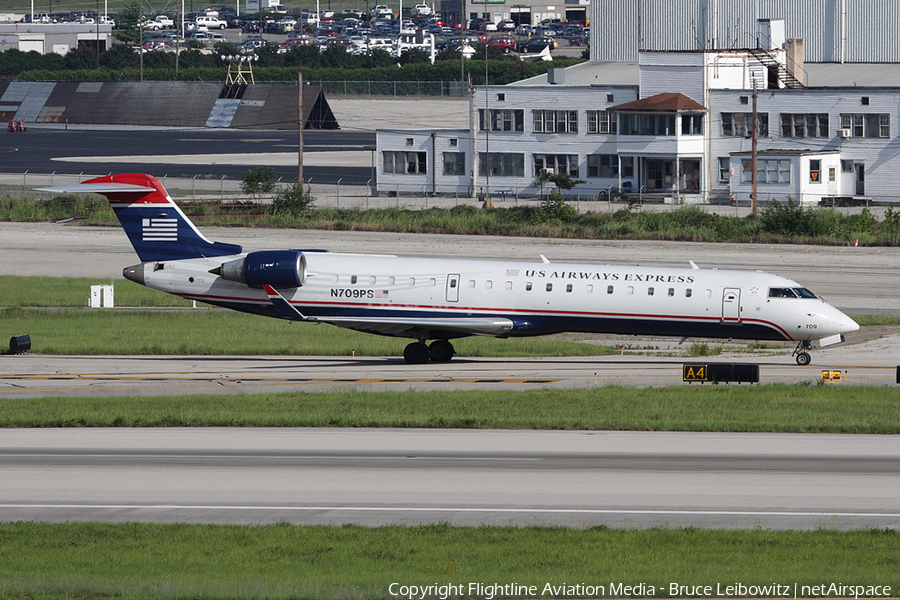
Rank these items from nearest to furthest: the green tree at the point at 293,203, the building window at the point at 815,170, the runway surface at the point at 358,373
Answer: the runway surface at the point at 358,373
the green tree at the point at 293,203
the building window at the point at 815,170

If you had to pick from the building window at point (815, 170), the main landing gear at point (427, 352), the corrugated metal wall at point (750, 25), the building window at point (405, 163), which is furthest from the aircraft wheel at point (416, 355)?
the corrugated metal wall at point (750, 25)

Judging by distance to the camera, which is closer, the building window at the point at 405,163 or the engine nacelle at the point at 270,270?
the engine nacelle at the point at 270,270

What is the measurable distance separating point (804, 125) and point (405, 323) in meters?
56.0

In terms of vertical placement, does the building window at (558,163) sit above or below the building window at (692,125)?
below

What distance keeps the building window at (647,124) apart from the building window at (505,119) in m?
8.80

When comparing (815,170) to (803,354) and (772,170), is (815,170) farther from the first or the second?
(803,354)

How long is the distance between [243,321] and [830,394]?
2655 centimetres

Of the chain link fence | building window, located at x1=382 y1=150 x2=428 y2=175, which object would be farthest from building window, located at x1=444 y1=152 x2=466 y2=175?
the chain link fence

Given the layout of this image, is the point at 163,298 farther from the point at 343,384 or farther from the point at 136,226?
the point at 343,384

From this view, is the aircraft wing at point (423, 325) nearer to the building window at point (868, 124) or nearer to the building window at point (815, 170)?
the building window at point (815, 170)

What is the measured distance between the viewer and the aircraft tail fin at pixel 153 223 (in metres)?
39.3

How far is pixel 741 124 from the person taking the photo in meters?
86.6

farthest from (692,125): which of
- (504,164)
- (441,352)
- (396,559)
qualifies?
(396,559)

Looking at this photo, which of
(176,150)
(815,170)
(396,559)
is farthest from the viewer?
(176,150)
